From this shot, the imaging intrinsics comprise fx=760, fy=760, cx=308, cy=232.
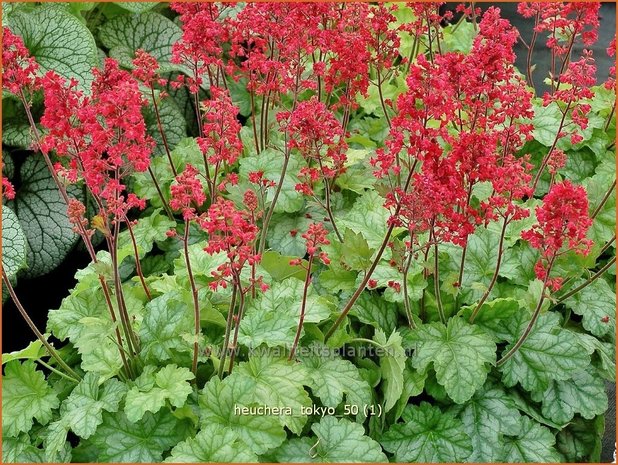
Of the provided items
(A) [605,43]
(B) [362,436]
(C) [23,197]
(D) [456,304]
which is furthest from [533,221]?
(A) [605,43]

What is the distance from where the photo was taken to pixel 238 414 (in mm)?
2219

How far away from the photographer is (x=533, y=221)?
300 centimetres

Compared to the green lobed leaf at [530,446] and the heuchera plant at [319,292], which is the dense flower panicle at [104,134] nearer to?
the heuchera plant at [319,292]

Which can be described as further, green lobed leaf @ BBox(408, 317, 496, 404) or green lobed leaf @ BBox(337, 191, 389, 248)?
green lobed leaf @ BBox(337, 191, 389, 248)

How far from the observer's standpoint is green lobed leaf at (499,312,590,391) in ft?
8.14

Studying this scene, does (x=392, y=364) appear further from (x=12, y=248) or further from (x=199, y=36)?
(x=12, y=248)

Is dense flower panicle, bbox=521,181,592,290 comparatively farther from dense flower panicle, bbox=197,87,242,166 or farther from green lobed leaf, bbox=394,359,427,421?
dense flower panicle, bbox=197,87,242,166

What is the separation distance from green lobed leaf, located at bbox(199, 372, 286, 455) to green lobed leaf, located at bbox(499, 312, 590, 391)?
2.72 ft

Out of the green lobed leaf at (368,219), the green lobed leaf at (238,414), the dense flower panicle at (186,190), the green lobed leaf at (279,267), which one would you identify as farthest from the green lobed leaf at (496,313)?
the dense flower panicle at (186,190)

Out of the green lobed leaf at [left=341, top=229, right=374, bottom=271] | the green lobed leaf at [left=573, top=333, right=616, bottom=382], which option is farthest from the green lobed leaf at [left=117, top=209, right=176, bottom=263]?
the green lobed leaf at [left=573, top=333, right=616, bottom=382]

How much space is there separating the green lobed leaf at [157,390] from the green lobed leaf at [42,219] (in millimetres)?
1195

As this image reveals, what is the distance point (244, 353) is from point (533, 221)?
1275 millimetres

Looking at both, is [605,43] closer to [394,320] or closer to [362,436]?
[394,320]

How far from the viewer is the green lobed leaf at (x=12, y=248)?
2.95 meters
